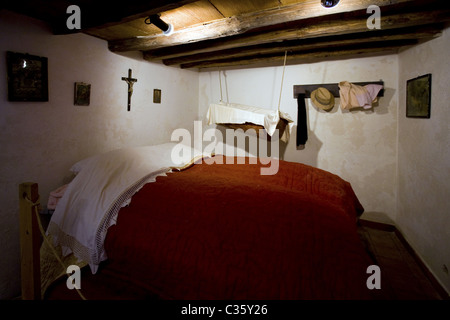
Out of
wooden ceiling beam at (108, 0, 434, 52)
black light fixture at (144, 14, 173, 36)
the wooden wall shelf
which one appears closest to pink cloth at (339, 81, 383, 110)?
the wooden wall shelf

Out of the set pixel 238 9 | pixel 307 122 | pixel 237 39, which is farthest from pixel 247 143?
pixel 238 9

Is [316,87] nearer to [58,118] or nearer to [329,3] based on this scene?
[329,3]

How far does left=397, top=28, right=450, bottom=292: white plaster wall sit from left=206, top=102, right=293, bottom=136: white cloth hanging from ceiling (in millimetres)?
1422

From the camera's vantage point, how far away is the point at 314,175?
9.02ft

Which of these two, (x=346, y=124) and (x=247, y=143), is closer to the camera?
(x=346, y=124)

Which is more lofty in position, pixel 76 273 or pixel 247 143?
pixel 247 143

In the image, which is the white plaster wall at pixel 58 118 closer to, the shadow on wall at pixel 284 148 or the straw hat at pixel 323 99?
the shadow on wall at pixel 284 148

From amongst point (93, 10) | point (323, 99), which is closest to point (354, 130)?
point (323, 99)

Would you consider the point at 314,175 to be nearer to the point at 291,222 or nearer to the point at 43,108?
the point at 291,222

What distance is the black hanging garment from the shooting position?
3.69 m

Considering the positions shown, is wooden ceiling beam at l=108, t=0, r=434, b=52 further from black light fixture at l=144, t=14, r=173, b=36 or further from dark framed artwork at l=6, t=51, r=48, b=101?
dark framed artwork at l=6, t=51, r=48, b=101
